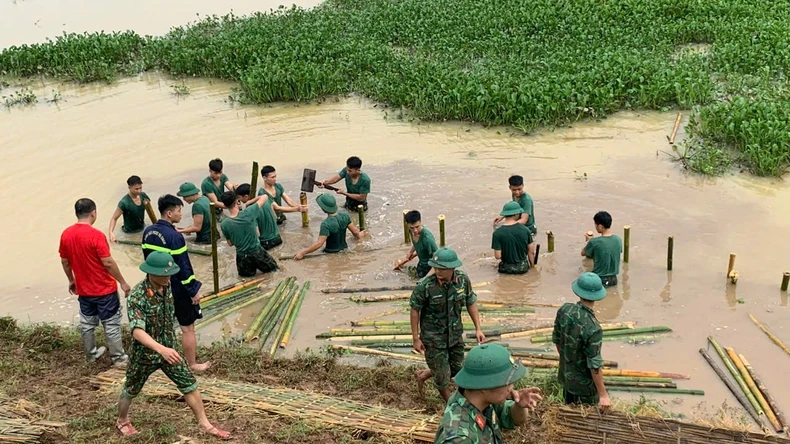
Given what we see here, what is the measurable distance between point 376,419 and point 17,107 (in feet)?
58.5

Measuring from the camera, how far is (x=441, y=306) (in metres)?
7.34

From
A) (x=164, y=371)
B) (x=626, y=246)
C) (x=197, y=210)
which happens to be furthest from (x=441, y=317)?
(x=197, y=210)

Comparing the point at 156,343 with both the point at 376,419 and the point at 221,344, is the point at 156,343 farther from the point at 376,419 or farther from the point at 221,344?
the point at 221,344

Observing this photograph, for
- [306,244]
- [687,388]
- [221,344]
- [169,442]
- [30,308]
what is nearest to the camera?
[169,442]

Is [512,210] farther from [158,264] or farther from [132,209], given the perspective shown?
[132,209]

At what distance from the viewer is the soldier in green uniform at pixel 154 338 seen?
6.63 meters

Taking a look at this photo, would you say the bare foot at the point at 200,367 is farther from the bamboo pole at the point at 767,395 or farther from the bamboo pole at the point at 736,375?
the bamboo pole at the point at 767,395

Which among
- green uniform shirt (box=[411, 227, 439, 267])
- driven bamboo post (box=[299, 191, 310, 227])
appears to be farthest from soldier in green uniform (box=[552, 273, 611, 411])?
driven bamboo post (box=[299, 191, 310, 227])

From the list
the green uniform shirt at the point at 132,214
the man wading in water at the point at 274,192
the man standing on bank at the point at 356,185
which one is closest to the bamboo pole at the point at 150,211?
the green uniform shirt at the point at 132,214

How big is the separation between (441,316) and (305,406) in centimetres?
158

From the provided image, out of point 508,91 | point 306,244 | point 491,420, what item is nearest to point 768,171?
point 508,91

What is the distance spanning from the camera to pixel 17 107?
21.0m

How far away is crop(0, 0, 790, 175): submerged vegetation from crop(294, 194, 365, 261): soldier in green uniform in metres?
6.37

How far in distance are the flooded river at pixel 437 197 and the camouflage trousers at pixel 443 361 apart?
1.93 metres
